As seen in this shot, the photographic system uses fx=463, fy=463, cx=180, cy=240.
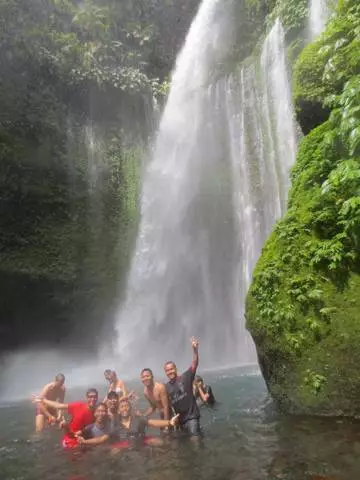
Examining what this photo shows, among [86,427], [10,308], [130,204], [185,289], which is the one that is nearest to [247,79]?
[130,204]

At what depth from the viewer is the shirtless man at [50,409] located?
288 inches

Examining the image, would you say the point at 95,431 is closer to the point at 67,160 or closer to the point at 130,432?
the point at 130,432

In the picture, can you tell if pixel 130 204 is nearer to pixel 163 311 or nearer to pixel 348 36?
pixel 163 311

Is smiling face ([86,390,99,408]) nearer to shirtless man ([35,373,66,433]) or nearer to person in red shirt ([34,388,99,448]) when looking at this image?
person in red shirt ([34,388,99,448])

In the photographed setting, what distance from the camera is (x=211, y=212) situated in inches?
713

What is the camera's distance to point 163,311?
667 inches

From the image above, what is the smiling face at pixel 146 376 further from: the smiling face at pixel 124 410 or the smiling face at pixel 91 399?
the smiling face at pixel 91 399

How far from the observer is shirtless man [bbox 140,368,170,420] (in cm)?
608

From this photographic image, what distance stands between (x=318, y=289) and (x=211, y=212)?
12548 mm

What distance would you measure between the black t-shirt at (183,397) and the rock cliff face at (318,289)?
39.3 inches

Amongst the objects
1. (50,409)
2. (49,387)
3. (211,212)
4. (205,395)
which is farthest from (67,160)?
(205,395)

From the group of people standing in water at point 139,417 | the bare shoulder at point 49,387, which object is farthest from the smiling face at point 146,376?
the bare shoulder at point 49,387

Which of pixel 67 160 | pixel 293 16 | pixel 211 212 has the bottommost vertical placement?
pixel 211 212

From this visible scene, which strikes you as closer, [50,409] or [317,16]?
[50,409]
